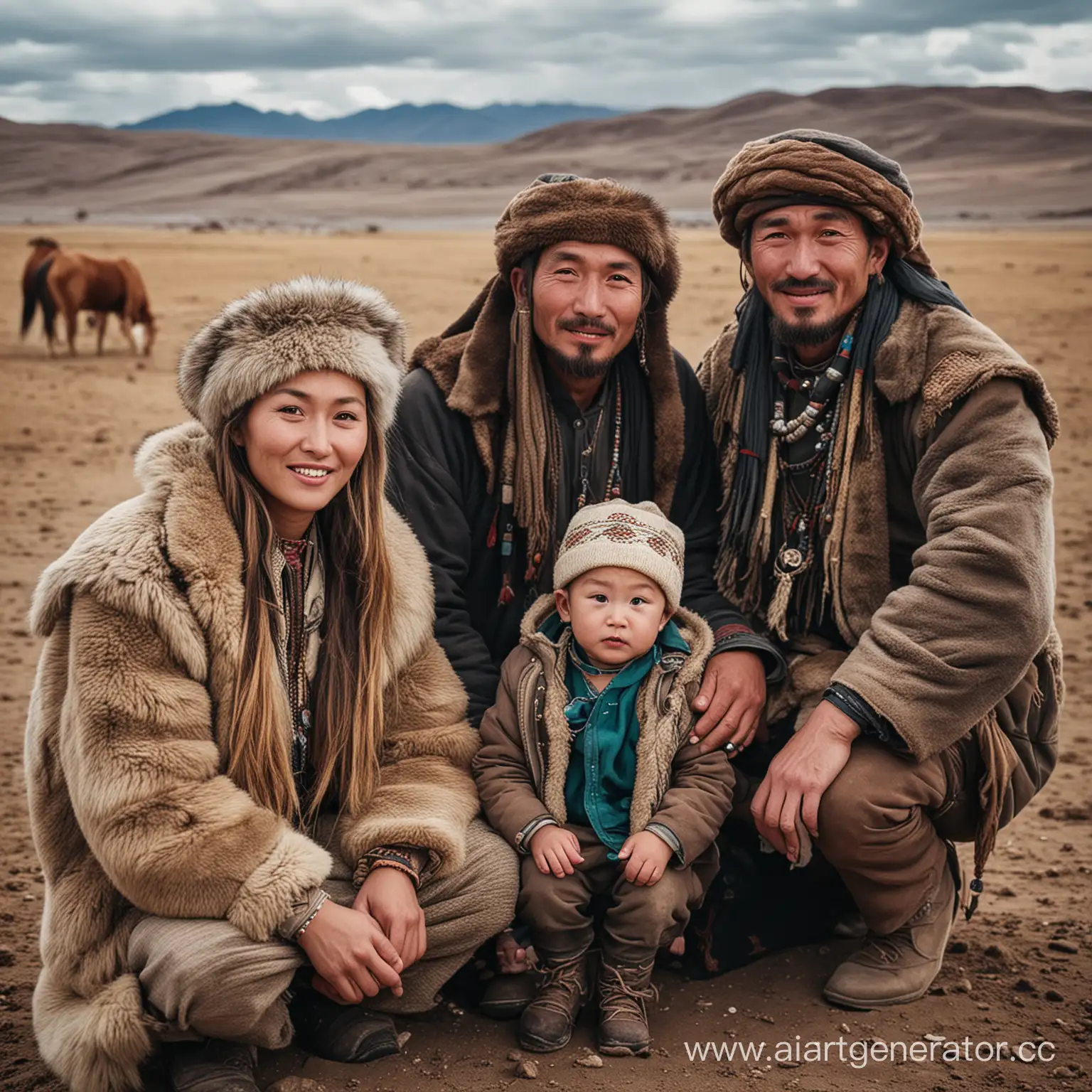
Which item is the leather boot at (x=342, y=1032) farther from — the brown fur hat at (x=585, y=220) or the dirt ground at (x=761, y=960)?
the brown fur hat at (x=585, y=220)

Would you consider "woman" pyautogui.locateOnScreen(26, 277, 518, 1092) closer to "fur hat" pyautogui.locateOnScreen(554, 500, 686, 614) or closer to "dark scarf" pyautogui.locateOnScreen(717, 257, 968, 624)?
"fur hat" pyautogui.locateOnScreen(554, 500, 686, 614)

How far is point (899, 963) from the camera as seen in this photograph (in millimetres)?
3398

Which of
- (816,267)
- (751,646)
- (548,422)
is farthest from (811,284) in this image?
(751,646)

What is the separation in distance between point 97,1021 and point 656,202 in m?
2.47

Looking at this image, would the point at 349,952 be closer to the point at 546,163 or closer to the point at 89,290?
the point at 89,290

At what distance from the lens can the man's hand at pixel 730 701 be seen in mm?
3271

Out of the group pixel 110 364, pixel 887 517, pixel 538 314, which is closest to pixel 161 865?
pixel 538 314

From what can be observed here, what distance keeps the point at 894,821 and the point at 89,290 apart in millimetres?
12242

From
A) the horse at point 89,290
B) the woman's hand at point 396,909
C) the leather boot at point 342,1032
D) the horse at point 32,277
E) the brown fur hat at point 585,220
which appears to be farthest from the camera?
the horse at point 32,277

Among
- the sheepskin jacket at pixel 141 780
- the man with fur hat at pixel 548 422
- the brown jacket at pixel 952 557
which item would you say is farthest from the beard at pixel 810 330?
the sheepskin jacket at pixel 141 780

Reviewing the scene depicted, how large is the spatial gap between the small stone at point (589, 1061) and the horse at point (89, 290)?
12005 mm

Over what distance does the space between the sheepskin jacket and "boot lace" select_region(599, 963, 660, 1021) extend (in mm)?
455

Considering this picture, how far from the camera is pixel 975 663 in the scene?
315 cm

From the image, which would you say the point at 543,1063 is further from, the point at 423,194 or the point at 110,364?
the point at 423,194
